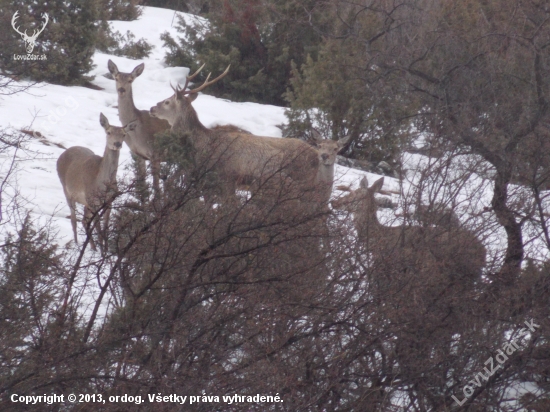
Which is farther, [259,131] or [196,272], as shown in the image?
[259,131]

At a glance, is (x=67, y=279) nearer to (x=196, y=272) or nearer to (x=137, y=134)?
(x=196, y=272)

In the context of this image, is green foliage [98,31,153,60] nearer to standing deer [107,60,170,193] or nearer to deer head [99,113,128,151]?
standing deer [107,60,170,193]

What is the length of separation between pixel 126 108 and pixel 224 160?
12.2ft

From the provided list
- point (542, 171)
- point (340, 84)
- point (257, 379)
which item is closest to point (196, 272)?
point (257, 379)

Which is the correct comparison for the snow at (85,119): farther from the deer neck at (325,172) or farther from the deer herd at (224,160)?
the deer herd at (224,160)

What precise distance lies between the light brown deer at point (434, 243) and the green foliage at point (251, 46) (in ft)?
40.4

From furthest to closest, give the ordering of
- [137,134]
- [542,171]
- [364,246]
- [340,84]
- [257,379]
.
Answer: [340,84] → [137,134] → [542,171] → [364,246] → [257,379]

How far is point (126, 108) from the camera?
12.9m

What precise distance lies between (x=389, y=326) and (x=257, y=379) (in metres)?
1.39

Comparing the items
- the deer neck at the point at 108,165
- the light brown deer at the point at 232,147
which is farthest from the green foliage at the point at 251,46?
the deer neck at the point at 108,165

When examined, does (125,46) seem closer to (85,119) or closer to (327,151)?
(85,119)

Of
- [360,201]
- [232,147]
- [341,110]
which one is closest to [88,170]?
[232,147]

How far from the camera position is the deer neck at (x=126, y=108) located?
1282cm

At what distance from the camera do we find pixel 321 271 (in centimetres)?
644
